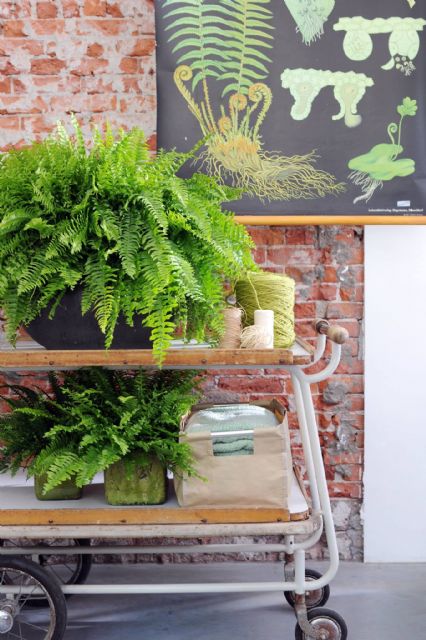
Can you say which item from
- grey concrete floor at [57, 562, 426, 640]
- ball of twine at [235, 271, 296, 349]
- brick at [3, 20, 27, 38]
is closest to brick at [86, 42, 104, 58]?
brick at [3, 20, 27, 38]

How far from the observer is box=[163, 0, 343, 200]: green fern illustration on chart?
2.41m

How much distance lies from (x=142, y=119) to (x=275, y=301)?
96 centimetres

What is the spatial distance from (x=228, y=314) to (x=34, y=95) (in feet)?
4.04

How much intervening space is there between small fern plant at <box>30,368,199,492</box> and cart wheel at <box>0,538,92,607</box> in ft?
2.01

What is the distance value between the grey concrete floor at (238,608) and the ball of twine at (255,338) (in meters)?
0.86

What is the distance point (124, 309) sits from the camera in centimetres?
167

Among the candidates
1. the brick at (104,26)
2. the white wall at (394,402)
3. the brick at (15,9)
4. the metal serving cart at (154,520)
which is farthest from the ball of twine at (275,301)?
the brick at (15,9)

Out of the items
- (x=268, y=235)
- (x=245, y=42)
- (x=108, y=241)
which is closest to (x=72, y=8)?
(x=245, y=42)

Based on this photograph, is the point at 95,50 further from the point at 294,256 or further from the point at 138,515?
the point at 138,515

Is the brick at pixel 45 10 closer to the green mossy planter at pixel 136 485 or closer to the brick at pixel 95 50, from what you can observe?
the brick at pixel 95 50

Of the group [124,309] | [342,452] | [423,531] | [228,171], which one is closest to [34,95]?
[228,171]

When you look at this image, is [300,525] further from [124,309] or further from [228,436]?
[124,309]

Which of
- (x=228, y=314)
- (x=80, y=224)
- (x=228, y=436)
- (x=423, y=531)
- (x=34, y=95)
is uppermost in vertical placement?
(x=34, y=95)

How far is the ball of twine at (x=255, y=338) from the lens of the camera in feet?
5.91
